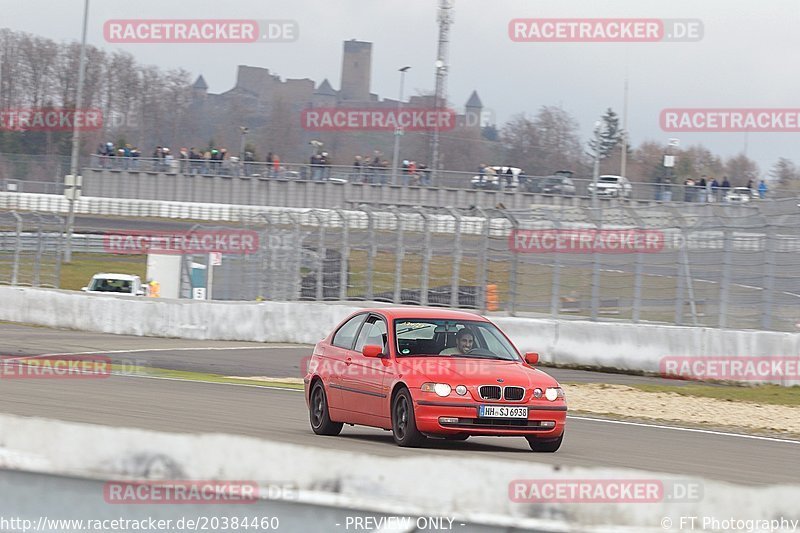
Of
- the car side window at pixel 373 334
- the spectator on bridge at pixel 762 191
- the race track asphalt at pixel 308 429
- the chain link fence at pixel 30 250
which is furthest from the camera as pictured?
the spectator on bridge at pixel 762 191

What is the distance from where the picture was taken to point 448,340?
1110 cm

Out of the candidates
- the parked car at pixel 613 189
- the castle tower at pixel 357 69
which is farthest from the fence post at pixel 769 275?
the castle tower at pixel 357 69

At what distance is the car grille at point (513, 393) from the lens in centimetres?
1027

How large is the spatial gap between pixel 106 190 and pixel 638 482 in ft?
169

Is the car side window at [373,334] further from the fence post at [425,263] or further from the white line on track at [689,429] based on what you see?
the fence post at [425,263]

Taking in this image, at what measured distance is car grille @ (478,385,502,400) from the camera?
1024 centimetres

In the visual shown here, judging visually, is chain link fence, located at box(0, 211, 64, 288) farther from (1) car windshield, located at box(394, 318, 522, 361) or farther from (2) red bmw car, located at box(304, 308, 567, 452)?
(1) car windshield, located at box(394, 318, 522, 361)

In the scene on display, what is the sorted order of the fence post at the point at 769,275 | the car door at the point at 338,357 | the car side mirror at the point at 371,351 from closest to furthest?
the car side mirror at the point at 371,351
the car door at the point at 338,357
the fence post at the point at 769,275

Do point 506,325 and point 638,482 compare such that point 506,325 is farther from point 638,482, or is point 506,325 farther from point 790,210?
Answer: point 638,482

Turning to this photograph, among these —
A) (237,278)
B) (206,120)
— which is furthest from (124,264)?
(206,120)

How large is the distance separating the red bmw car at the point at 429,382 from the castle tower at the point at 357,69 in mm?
123452

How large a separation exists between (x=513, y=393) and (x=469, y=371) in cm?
46

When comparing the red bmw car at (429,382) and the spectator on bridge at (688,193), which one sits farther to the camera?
the spectator on bridge at (688,193)

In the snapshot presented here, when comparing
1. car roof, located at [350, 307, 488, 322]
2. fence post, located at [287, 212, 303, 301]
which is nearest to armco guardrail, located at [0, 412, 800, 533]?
car roof, located at [350, 307, 488, 322]
